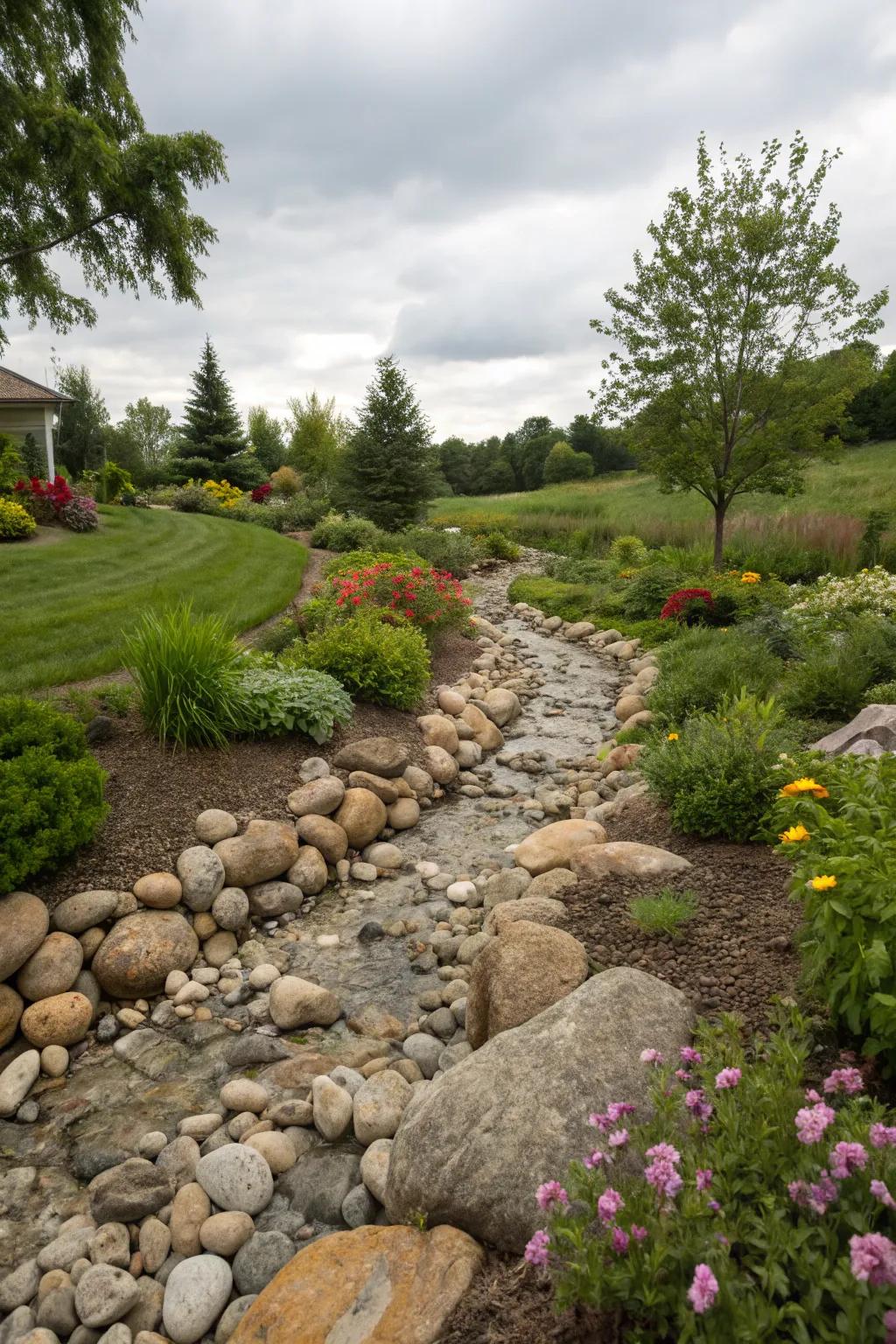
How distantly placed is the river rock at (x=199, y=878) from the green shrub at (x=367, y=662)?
264cm

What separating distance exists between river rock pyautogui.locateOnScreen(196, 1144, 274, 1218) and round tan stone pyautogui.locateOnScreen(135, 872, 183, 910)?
5.68 ft

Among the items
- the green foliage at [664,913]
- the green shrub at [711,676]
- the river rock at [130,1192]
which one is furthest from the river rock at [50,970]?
the green shrub at [711,676]

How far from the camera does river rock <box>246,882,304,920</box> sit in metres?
4.65

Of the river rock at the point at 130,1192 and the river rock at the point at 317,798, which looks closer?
the river rock at the point at 130,1192

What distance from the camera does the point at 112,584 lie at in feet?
35.4

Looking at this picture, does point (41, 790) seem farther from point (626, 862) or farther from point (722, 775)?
point (722, 775)

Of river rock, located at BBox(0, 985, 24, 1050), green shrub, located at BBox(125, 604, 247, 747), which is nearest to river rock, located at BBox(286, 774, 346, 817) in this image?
green shrub, located at BBox(125, 604, 247, 747)

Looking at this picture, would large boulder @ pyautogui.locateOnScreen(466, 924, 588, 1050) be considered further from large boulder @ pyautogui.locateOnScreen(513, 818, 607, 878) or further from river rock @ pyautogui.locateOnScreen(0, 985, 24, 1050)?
river rock @ pyautogui.locateOnScreen(0, 985, 24, 1050)

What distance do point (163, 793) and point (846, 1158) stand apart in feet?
14.8

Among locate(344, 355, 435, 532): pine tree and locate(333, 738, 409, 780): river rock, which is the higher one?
locate(344, 355, 435, 532): pine tree

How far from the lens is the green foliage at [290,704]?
232 inches

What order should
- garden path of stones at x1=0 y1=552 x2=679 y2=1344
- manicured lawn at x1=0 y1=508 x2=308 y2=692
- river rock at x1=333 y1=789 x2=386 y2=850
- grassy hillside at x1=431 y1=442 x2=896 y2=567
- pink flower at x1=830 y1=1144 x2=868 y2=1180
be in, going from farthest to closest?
grassy hillside at x1=431 y1=442 x2=896 y2=567 < manicured lawn at x1=0 y1=508 x2=308 y2=692 < river rock at x1=333 y1=789 x2=386 y2=850 < garden path of stones at x1=0 y1=552 x2=679 y2=1344 < pink flower at x1=830 y1=1144 x2=868 y2=1180

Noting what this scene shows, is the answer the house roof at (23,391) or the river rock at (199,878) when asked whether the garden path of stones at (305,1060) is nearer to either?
the river rock at (199,878)

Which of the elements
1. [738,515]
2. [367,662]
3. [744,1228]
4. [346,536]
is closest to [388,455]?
[346,536]
